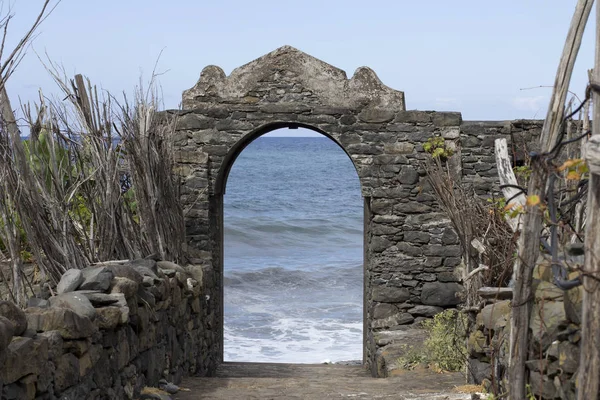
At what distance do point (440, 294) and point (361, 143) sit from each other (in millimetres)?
1835

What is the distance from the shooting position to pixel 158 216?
7258 mm

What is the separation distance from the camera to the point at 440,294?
9.19 m

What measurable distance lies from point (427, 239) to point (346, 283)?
1005cm

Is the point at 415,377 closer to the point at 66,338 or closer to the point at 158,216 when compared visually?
the point at 158,216

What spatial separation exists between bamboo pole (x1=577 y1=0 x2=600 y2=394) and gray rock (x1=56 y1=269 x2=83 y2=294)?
287 cm

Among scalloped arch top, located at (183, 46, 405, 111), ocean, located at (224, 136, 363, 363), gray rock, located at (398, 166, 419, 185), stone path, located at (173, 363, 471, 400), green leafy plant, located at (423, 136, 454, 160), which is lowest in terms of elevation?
ocean, located at (224, 136, 363, 363)

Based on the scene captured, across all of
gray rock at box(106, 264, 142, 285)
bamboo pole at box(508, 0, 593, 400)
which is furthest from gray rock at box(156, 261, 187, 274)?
bamboo pole at box(508, 0, 593, 400)

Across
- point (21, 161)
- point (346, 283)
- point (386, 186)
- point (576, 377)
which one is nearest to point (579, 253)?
point (576, 377)

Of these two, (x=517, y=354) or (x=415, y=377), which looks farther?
(x=415, y=377)

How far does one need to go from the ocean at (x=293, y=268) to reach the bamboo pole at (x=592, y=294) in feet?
28.2

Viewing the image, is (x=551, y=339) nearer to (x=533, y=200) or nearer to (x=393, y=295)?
(x=533, y=200)

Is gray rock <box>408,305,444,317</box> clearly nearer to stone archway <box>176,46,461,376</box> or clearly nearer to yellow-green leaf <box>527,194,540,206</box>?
stone archway <box>176,46,461,376</box>

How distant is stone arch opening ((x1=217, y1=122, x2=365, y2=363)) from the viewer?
12844mm

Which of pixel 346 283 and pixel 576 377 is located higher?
pixel 576 377
